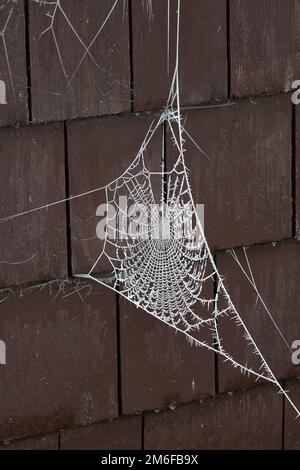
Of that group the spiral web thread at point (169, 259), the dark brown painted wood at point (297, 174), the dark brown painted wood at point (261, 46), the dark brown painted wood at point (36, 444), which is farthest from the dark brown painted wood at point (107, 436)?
the dark brown painted wood at point (261, 46)

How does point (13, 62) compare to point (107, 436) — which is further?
point (107, 436)

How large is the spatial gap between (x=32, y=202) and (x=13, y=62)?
234mm

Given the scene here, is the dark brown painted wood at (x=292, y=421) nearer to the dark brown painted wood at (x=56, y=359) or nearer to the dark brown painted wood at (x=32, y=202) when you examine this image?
the dark brown painted wood at (x=56, y=359)

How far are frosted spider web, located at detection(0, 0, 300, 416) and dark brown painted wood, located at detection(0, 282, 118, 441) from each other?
58 mm

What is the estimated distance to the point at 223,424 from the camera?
7.88ft

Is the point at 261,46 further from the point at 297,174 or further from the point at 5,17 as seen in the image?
the point at 5,17

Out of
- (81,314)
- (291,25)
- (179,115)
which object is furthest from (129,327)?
(291,25)

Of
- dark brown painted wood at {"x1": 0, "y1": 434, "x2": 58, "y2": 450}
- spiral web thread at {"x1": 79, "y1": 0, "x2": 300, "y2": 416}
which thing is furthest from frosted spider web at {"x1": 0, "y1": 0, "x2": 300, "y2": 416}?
dark brown painted wood at {"x1": 0, "y1": 434, "x2": 58, "y2": 450}

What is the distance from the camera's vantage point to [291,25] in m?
2.30

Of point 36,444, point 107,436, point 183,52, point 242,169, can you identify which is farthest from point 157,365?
point 183,52

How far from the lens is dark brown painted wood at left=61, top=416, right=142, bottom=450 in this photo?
2230 mm

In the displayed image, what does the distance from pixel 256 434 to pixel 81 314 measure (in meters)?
0.48

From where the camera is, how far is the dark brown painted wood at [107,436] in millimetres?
2230
